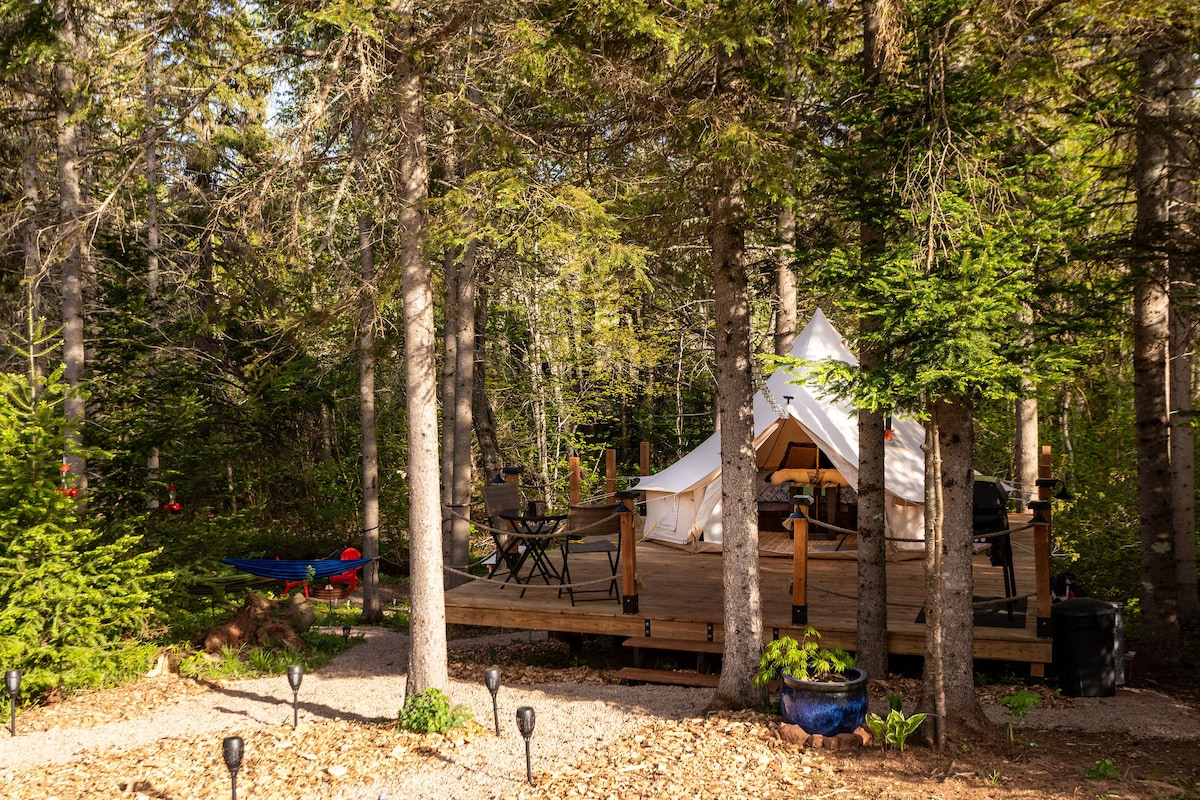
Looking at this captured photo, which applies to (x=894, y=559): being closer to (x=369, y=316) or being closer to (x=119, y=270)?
(x=369, y=316)

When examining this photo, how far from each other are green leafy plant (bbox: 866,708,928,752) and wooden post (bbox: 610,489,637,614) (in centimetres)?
272

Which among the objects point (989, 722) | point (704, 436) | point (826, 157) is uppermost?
point (826, 157)

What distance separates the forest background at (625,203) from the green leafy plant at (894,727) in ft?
6.15

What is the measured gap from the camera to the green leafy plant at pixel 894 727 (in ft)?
17.2

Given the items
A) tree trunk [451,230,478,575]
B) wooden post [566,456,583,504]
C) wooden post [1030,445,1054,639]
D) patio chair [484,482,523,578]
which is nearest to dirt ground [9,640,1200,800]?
wooden post [1030,445,1054,639]

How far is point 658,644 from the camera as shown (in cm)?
776

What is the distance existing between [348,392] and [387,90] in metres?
10.4

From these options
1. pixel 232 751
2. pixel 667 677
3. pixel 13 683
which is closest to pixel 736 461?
pixel 667 677

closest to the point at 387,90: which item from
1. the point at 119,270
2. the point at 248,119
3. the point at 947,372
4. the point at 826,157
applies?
the point at 826,157

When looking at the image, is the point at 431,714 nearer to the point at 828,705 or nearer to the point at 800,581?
the point at 828,705

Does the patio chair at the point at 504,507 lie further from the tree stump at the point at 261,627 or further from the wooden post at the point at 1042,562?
the wooden post at the point at 1042,562

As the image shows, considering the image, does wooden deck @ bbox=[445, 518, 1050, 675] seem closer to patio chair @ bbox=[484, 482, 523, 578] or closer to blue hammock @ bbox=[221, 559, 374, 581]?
patio chair @ bbox=[484, 482, 523, 578]

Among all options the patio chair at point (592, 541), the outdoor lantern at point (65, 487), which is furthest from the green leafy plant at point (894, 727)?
the outdoor lantern at point (65, 487)

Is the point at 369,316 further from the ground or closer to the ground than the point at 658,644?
further from the ground
